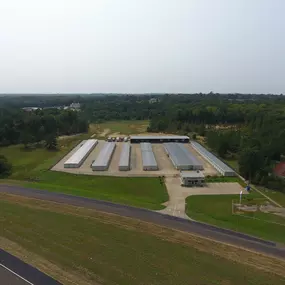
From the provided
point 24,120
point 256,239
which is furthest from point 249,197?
point 24,120

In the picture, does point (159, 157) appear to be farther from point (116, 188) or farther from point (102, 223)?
point (102, 223)

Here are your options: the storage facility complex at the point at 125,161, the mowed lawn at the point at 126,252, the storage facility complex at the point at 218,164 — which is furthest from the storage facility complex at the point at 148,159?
the mowed lawn at the point at 126,252

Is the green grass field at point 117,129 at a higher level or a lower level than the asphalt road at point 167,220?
lower

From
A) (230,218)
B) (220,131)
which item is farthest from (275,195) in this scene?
(220,131)

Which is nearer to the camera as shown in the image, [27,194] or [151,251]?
[151,251]

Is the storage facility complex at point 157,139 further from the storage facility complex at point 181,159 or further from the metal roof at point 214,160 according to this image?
the storage facility complex at point 181,159
